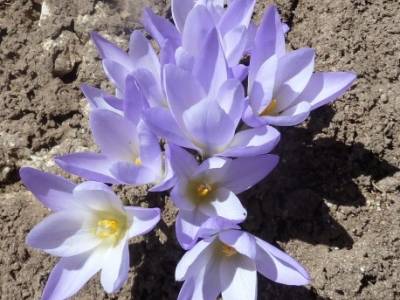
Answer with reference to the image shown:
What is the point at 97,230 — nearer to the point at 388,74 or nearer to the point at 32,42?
the point at 32,42

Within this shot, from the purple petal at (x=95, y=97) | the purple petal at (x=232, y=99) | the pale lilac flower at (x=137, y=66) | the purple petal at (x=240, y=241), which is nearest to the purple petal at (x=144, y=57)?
the pale lilac flower at (x=137, y=66)

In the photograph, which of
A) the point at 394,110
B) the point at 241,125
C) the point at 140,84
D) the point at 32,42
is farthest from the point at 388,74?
the point at 32,42

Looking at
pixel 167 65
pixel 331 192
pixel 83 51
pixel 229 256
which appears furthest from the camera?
pixel 83 51

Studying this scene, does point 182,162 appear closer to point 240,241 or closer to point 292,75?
point 240,241

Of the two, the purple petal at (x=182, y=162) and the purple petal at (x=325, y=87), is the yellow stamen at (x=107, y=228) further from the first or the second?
the purple petal at (x=325, y=87)

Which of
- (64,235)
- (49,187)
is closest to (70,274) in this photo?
(64,235)

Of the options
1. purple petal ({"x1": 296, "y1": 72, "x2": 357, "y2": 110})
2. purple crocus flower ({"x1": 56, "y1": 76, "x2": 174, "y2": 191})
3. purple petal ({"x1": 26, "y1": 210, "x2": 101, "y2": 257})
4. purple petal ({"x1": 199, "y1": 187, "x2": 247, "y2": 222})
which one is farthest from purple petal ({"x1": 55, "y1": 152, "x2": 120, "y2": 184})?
purple petal ({"x1": 296, "y1": 72, "x2": 357, "y2": 110})
